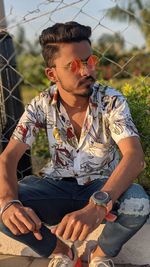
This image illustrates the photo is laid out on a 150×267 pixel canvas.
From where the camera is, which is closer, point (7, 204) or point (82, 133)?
point (7, 204)

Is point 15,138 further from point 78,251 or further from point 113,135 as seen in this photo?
point 78,251

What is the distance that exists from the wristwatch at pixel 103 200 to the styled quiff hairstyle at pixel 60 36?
0.67 m

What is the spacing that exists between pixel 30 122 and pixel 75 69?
0.35 m

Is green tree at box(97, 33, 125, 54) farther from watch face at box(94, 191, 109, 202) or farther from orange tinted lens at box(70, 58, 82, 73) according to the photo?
watch face at box(94, 191, 109, 202)

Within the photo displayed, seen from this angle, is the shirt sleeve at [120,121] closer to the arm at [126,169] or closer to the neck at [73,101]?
the arm at [126,169]

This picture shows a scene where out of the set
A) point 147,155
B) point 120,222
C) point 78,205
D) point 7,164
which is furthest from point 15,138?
point 147,155

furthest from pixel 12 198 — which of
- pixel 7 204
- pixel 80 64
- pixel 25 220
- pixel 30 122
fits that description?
pixel 80 64

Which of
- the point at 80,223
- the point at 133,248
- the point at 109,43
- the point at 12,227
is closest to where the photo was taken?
the point at 80,223

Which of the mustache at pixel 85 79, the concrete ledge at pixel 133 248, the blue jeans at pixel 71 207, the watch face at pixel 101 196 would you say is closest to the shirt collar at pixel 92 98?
the mustache at pixel 85 79

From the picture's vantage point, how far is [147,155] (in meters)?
2.87

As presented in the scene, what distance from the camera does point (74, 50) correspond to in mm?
2354

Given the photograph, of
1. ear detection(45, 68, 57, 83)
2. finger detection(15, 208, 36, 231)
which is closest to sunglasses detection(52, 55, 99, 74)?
ear detection(45, 68, 57, 83)

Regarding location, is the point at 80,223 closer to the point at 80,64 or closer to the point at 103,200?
the point at 103,200

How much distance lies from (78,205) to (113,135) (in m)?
0.35
